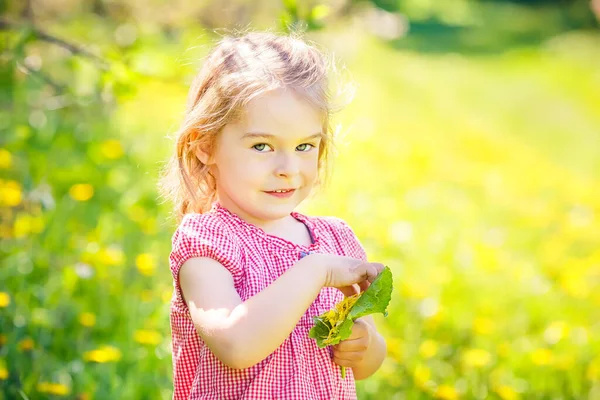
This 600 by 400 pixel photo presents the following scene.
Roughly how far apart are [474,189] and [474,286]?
2104 mm

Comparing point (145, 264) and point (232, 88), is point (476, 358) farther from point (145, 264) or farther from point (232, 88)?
point (232, 88)

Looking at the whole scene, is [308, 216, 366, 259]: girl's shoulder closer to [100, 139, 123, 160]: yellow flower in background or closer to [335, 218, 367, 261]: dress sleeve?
[335, 218, 367, 261]: dress sleeve

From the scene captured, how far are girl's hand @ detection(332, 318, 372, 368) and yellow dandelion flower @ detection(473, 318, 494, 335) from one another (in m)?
1.56

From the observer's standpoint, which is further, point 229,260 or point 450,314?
point 450,314

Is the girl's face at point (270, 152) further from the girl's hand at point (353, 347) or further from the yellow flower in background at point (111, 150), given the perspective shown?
the yellow flower in background at point (111, 150)

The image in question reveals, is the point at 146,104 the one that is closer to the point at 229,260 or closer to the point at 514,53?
the point at 229,260

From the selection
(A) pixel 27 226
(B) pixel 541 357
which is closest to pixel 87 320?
(A) pixel 27 226

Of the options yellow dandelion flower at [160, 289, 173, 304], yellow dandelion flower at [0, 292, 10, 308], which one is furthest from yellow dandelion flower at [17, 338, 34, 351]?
yellow dandelion flower at [160, 289, 173, 304]

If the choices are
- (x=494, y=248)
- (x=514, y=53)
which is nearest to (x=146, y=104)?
(x=494, y=248)

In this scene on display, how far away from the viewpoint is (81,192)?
357cm

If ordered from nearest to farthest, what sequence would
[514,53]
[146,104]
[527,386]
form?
[527,386], [146,104], [514,53]

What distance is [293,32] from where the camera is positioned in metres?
1.99

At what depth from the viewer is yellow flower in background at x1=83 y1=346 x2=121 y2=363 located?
241 centimetres

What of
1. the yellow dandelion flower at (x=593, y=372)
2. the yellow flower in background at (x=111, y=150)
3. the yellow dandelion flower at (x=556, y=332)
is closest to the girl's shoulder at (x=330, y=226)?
the yellow dandelion flower at (x=593, y=372)
